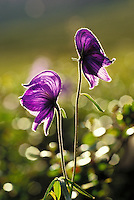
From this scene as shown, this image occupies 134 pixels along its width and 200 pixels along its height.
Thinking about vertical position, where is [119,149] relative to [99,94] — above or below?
below

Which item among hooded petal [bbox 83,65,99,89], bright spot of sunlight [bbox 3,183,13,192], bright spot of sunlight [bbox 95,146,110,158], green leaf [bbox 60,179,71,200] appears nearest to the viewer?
green leaf [bbox 60,179,71,200]

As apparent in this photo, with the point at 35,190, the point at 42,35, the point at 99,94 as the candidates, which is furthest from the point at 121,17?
the point at 35,190

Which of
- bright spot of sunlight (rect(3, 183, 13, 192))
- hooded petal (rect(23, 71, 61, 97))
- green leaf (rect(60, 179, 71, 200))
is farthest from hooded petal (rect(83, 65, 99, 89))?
bright spot of sunlight (rect(3, 183, 13, 192))

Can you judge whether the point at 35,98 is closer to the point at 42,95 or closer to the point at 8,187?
the point at 42,95

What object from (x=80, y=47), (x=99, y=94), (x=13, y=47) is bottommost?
(x=80, y=47)

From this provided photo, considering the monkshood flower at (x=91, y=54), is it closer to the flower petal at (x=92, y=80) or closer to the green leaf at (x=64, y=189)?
the flower petal at (x=92, y=80)

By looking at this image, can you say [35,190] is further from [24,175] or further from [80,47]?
[80,47]

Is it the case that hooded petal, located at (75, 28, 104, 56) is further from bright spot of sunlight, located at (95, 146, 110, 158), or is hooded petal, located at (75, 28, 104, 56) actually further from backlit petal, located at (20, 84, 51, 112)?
bright spot of sunlight, located at (95, 146, 110, 158)
